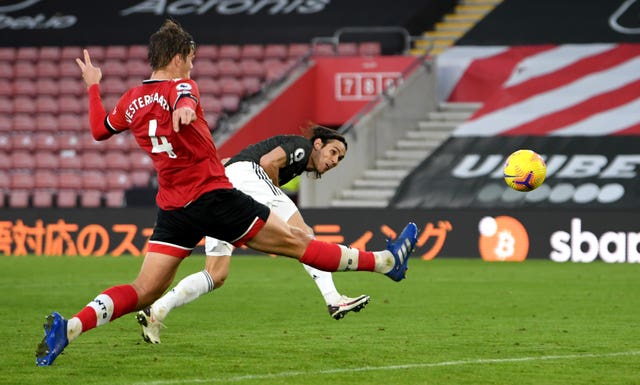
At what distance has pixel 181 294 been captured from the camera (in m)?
9.47

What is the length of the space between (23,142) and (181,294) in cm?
2006

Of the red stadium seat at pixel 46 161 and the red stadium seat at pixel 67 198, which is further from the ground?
the red stadium seat at pixel 46 161

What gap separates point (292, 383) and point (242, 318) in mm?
4295

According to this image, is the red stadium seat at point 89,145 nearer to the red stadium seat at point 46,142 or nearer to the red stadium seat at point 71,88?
the red stadium seat at point 46,142

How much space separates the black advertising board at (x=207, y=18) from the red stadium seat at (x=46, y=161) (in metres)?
3.47

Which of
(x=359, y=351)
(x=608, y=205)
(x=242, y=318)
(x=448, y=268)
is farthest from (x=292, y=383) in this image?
(x=608, y=205)

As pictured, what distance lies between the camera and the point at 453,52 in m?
28.0

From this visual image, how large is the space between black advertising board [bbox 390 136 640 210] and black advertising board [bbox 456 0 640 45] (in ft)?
12.1

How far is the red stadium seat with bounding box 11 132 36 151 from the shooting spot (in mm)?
28641

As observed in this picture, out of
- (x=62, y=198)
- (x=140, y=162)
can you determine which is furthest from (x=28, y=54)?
(x=62, y=198)

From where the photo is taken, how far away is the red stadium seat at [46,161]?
2806 cm

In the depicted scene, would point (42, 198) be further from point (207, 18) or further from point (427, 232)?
point (427, 232)

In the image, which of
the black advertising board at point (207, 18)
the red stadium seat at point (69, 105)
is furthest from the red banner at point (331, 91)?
the red stadium seat at point (69, 105)

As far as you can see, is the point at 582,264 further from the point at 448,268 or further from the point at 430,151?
the point at 430,151
